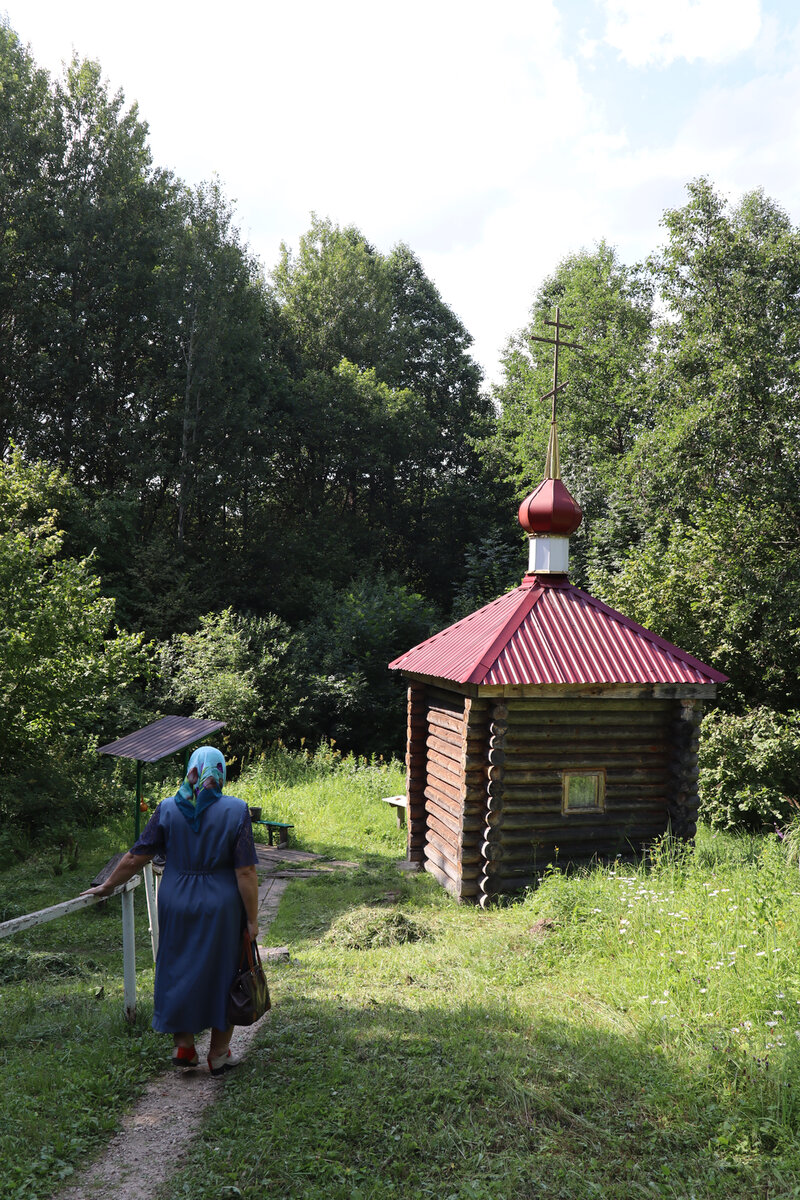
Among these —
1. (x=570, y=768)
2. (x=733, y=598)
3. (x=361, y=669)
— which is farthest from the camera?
(x=361, y=669)

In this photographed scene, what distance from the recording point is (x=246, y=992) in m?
4.07

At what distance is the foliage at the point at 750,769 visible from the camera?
41.1 feet

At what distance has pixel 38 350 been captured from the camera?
2177cm

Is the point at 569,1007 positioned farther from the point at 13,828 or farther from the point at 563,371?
the point at 563,371

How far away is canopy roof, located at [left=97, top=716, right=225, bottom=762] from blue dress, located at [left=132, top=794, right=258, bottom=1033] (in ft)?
15.3

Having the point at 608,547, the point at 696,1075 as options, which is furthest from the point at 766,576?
the point at 696,1075

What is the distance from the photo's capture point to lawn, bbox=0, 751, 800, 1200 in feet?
11.2

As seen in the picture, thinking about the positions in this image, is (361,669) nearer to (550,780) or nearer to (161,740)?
(161,740)

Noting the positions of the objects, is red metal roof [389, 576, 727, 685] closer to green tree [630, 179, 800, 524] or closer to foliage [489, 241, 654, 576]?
green tree [630, 179, 800, 524]

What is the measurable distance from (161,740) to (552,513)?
17.8ft

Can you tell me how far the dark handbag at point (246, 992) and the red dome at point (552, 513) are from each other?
21.7 ft

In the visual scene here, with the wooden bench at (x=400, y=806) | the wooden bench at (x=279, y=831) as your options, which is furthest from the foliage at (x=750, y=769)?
the wooden bench at (x=279, y=831)

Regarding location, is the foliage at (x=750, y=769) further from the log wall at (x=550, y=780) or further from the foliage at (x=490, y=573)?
the foliage at (x=490, y=573)

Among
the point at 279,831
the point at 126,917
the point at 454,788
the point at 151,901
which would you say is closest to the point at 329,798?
the point at 279,831
